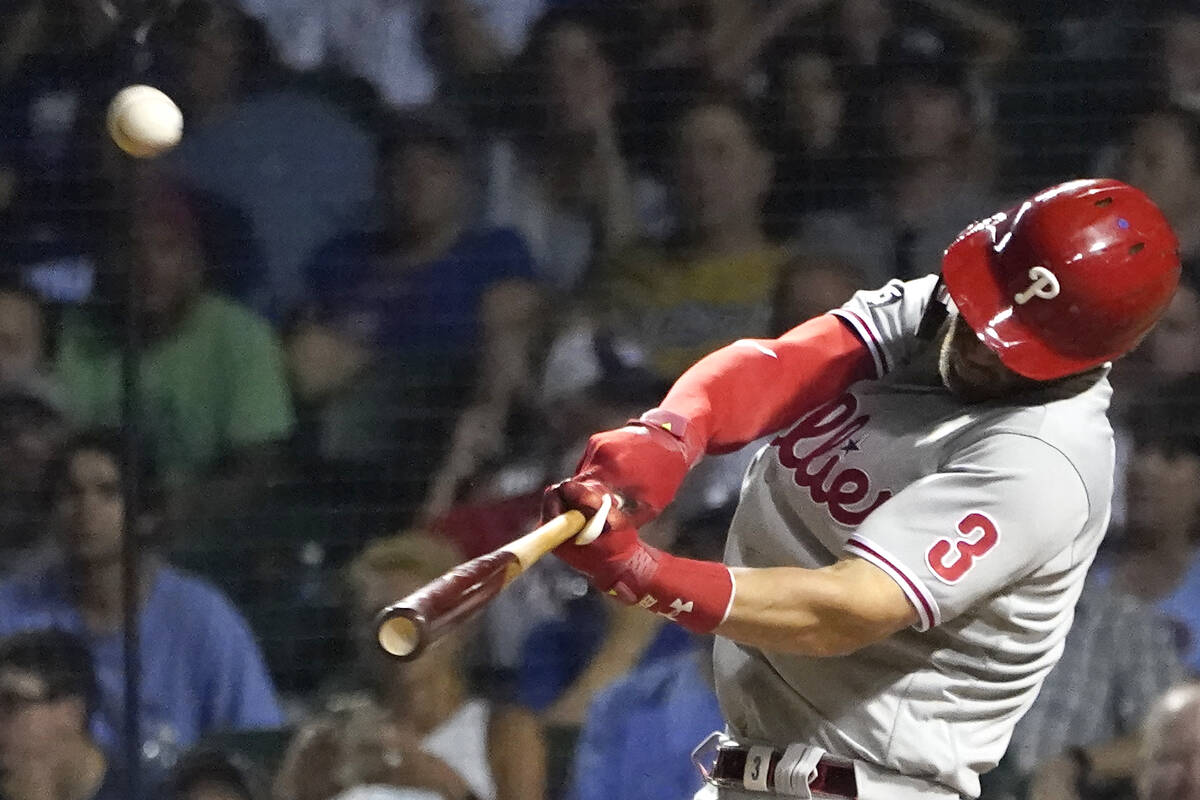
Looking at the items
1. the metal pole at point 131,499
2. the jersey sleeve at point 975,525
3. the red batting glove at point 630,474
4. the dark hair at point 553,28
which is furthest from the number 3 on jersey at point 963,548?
the metal pole at point 131,499

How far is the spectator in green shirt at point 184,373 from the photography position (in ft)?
10.9

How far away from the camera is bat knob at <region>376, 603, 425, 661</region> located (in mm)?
1253

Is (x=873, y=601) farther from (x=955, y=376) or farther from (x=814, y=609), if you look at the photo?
(x=955, y=376)

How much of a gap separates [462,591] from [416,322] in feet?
6.68

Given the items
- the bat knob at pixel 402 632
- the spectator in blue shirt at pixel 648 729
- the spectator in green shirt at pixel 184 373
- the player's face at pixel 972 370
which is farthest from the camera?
the spectator in green shirt at pixel 184 373

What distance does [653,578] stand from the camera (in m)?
1.54

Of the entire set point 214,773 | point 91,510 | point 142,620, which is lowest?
point 214,773

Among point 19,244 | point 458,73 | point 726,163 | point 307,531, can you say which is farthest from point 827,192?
point 19,244

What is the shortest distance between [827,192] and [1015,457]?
173 centimetres

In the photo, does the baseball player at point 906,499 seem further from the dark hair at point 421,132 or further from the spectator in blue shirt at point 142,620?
the spectator in blue shirt at point 142,620

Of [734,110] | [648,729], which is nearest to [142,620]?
[648,729]

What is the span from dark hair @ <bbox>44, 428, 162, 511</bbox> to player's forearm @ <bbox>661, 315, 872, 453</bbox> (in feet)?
5.58

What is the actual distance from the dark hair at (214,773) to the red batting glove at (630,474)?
1.83 metres

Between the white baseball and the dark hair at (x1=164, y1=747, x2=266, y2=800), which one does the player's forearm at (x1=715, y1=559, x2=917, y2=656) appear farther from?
the dark hair at (x1=164, y1=747, x2=266, y2=800)
